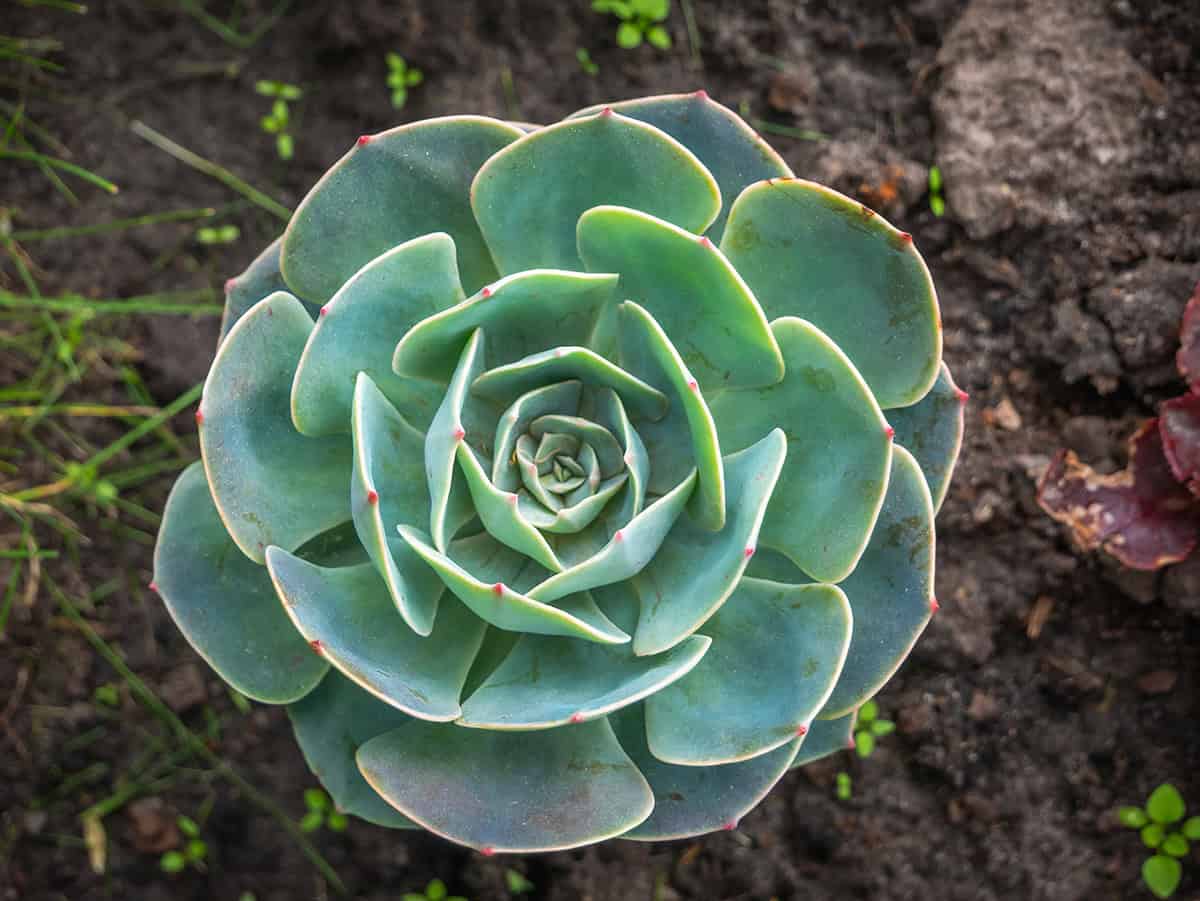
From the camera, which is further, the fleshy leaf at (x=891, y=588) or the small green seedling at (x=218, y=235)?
the small green seedling at (x=218, y=235)

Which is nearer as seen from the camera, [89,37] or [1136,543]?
[1136,543]

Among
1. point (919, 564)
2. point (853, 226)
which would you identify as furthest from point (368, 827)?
point (853, 226)

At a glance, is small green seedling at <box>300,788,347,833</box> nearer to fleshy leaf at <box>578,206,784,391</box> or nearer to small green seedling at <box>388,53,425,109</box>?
fleshy leaf at <box>578,206,784,391</box>

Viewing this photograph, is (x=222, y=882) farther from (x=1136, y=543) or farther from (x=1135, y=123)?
(x=1135, y=123)

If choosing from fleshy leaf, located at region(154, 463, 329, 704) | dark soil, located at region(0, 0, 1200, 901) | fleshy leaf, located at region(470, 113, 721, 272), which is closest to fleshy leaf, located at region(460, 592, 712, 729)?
fleshy leaf, located at region(154, 463, 329, 704)

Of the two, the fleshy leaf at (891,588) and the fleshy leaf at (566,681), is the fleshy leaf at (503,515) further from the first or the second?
the fleshy leaf at (891,588)

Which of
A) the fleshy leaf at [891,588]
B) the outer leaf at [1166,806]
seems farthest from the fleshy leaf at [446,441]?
the outer leaf at [1166,806]
